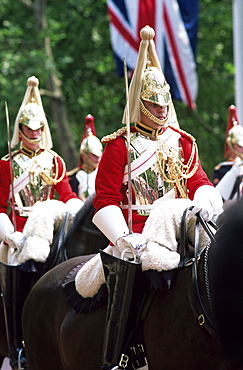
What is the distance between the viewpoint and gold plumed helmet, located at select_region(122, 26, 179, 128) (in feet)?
17.5

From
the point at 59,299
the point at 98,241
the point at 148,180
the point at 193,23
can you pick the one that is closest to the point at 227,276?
the point at 148,180

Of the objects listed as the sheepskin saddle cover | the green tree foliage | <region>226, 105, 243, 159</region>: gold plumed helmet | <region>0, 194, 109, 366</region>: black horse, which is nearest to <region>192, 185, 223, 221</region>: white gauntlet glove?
the sheepskin saddle cover

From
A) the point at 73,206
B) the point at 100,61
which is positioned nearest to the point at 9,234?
the point at 73,206

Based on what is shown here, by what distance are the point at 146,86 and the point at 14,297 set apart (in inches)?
91.2

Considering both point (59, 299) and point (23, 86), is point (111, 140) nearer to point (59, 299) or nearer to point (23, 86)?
point (59, 299)

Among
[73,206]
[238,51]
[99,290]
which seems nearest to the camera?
[99,290]

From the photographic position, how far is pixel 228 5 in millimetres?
18391

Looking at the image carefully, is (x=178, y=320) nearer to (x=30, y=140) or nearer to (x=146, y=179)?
(x=146, y=179)

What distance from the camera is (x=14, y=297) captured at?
6.85 m

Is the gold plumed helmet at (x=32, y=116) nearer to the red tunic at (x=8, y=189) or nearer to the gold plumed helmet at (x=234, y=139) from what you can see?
the red tunic at (x=8, y=189)

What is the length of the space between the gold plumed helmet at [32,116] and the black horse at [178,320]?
2.08 metres

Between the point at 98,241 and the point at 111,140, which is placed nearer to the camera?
the point at 111,140

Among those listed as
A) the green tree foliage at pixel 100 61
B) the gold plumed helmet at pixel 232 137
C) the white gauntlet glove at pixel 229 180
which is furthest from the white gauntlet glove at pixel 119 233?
the green tree foliage at pixel 100 61

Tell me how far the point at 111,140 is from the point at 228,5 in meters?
13.7
